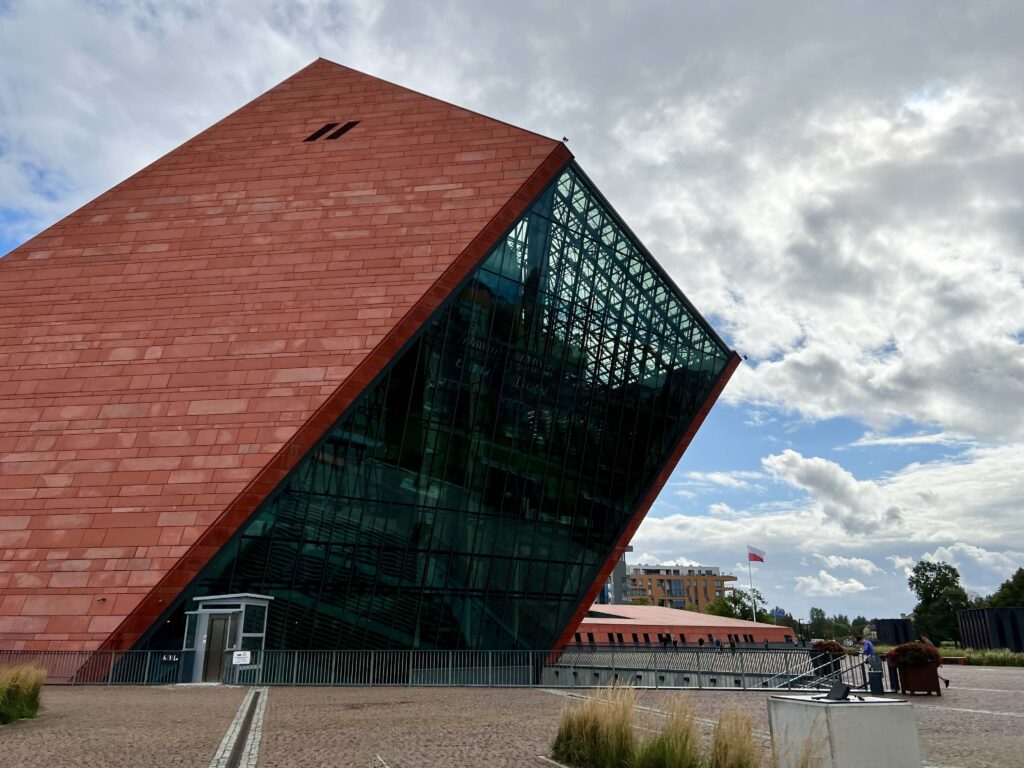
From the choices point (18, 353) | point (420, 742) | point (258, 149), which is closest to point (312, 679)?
point (420, 742)

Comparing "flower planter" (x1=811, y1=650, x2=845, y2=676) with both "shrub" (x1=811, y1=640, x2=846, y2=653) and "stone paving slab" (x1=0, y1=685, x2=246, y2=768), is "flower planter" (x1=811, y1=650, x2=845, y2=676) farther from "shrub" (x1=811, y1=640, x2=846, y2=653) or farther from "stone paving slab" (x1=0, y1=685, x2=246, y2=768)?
"stone paving slab" (x1=0, y1=685, x2=246, y2=768)

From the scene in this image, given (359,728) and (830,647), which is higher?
(830,647)

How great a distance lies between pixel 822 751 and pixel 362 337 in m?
22.0

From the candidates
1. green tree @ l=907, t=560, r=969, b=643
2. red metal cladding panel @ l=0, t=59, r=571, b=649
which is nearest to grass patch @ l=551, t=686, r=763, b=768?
red metal cladding panel @ l=0, t=59, r=571, b=649

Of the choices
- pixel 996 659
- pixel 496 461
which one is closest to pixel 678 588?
pixel 996 659

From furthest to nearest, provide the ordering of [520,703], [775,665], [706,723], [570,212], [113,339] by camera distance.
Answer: [570,212]
[113,339]
[775,665]
[520,703]
[706,723]

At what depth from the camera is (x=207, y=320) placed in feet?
88.9

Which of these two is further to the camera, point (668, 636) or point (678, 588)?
point (678, 588)

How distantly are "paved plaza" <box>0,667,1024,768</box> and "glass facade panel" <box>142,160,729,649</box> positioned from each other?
23.2 ft

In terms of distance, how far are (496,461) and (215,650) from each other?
1263 centimetres

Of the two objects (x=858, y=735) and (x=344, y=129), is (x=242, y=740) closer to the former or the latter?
(x=858, y=735)

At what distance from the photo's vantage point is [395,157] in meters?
31.6

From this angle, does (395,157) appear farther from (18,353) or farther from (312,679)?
(312,679)

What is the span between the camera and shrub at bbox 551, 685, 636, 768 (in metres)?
7.44
